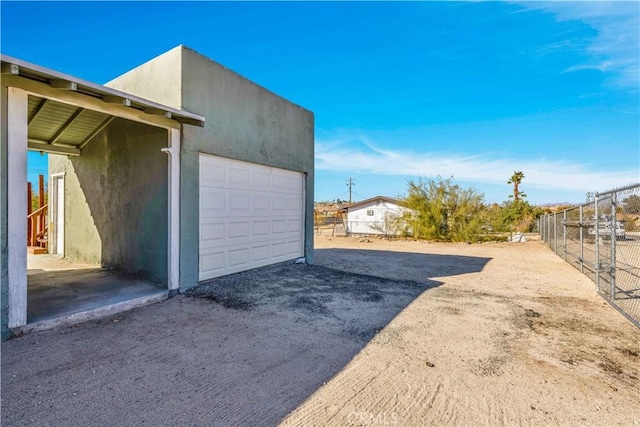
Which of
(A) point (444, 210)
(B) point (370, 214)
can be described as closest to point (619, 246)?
(A) point (444, 210)

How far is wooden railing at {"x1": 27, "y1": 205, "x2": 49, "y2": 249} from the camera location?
8.77 m

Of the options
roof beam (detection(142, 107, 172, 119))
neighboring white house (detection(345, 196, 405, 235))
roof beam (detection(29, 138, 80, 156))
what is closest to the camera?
roof beam (detection(142, 107, 172, 119))

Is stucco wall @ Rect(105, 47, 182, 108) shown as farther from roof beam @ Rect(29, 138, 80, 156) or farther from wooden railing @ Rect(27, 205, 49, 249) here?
wooden railing @ Rect(27, 205, 49, 249)

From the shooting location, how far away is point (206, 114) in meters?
5.35

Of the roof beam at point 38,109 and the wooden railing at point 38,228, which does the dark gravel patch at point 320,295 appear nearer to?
the roof beam at point 38,109

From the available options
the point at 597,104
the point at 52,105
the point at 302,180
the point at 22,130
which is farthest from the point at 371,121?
the point at 22,130

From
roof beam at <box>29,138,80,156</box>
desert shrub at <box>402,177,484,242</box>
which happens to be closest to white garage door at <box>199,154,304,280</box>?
roof beam at <box>29,138,80,156</box>

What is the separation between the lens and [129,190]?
566 cm

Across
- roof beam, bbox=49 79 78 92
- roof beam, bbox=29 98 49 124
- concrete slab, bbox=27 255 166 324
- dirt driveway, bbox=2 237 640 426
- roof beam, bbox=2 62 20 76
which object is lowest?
dirt driveway, bbox=2 237 640 426

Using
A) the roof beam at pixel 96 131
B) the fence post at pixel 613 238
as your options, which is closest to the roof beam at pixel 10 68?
the roof beam at pixel 96 131

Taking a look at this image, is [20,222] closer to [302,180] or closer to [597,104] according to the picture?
[302,180]

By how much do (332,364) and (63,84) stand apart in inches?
170

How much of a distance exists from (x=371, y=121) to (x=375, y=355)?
17.7 meters

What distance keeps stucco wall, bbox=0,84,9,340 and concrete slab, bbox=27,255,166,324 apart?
318 millimetres
